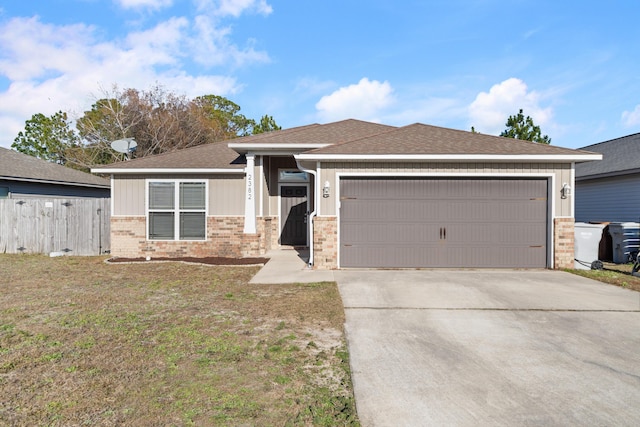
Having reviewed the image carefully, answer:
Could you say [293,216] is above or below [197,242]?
above

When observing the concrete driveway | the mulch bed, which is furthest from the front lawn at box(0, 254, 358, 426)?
the mulch bed

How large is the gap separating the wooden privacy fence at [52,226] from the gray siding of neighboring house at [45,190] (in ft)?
6.23

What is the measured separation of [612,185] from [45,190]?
21151 millimetres

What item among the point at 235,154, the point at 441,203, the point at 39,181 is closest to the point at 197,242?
the point at 235,154

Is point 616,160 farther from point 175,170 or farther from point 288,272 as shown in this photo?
point 175,170

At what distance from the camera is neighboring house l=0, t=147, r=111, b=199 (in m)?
13.6

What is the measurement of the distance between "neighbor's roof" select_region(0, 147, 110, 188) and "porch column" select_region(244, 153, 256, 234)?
9.29 metres

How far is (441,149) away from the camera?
8711mm

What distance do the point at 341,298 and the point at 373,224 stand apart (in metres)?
3.04

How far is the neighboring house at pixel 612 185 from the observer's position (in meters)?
12.0

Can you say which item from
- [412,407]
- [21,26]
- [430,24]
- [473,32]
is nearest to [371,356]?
[412,407]

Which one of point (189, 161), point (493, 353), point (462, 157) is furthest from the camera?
point (189, 161)

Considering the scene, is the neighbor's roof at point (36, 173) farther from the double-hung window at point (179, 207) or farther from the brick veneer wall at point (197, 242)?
the double-hung window at point (179, 207)

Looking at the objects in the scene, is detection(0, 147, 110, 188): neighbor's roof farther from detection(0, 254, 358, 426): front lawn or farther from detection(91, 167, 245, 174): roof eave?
detection(0, 254, 358, 426): front lawn
